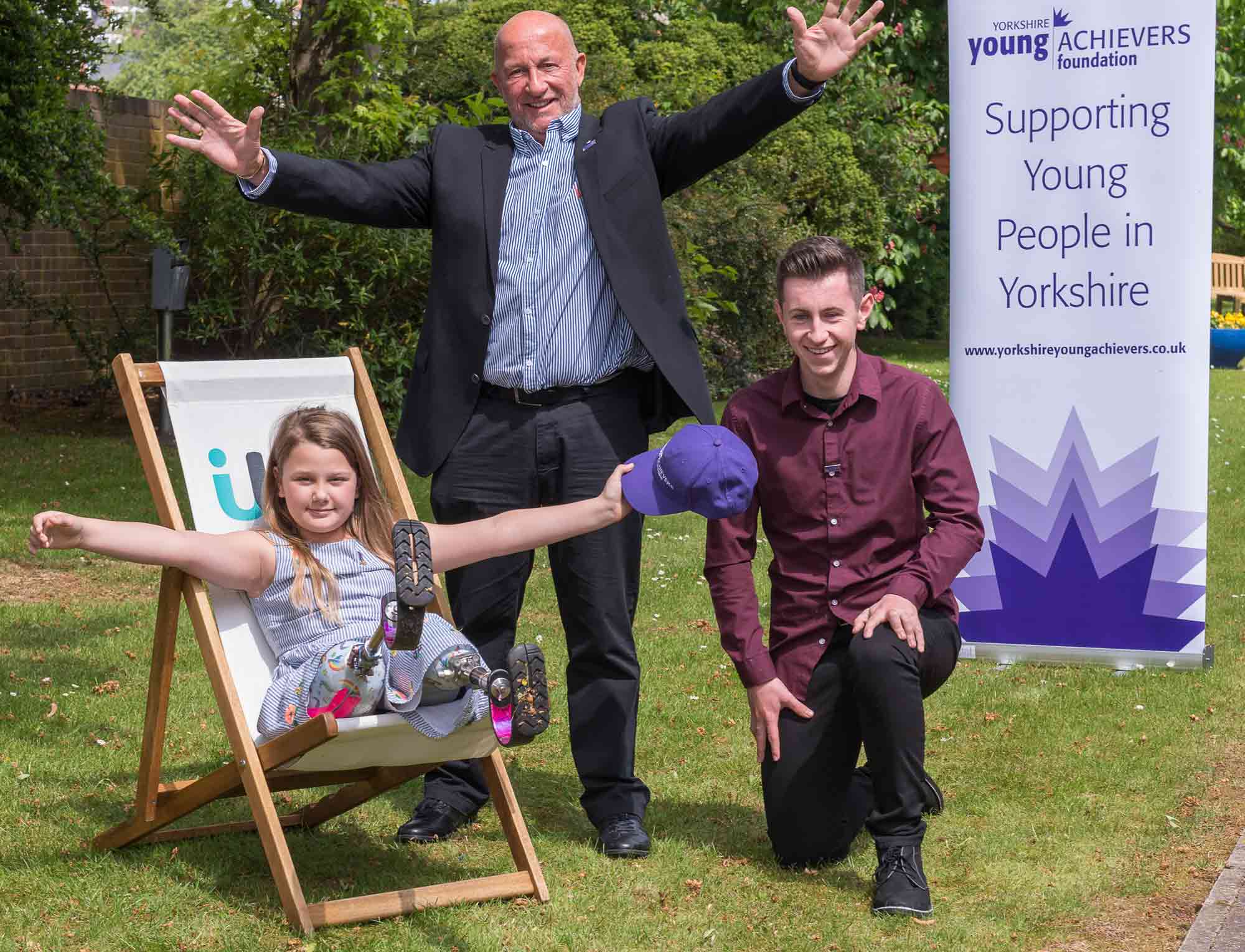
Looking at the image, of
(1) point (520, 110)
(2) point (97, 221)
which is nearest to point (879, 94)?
(2) point (97, 221)

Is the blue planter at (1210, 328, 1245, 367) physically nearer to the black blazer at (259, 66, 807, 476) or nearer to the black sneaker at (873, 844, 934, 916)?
the black blazer at (259, 66, 807, 476)

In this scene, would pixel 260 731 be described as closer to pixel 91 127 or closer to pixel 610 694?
pixel 610 694

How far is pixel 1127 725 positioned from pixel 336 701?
2.99 m

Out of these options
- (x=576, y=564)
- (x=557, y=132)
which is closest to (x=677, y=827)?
(x=576, y=564)

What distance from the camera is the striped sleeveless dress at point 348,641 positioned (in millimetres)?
3541

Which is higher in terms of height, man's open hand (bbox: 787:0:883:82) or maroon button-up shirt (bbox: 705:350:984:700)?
man's open hand (bbox: 787:0:883:82)

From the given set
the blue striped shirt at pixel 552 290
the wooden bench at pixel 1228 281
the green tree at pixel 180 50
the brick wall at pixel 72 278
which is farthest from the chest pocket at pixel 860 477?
the wooden bench at pixel 1228 281

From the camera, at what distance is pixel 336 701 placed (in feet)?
11.7

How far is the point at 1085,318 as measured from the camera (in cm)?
602

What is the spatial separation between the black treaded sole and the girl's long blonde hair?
60cm

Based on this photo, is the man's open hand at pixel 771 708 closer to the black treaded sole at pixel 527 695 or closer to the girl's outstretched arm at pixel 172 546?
the black treaded sole at pixel 527 695

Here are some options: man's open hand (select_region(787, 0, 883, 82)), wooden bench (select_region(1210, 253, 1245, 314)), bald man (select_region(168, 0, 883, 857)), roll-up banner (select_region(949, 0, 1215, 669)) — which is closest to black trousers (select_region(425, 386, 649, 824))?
bald man (select_region(168, 0, 883, 857))

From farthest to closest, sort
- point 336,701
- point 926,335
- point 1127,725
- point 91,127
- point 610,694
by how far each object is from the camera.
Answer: point 926,335, point 91,127, point 1127,725, point 610,694, point 336,701

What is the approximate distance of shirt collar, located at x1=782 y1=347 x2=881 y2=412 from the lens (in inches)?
158
